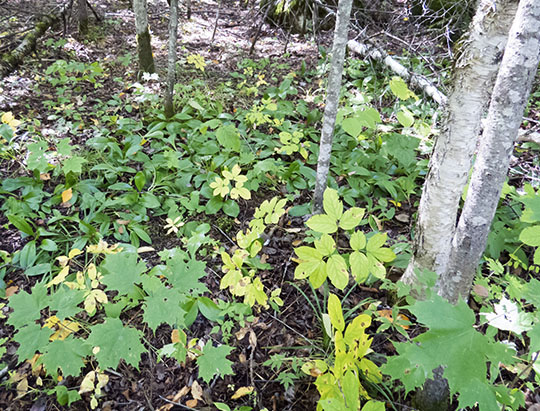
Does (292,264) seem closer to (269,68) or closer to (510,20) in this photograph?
(510,20)

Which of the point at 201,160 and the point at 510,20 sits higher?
the point at 510,20

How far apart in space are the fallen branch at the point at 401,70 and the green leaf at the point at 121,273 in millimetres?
3516

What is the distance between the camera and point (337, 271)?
5.19ft

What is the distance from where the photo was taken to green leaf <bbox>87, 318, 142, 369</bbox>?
162 centimetres

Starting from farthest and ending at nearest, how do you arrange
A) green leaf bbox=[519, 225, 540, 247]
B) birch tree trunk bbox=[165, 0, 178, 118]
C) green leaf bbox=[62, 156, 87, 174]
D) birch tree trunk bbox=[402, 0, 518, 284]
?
birch tree trunk bbox=[165, 0, 178, 118] < green leaf bbox=[62, 156, 87, 174] < birch tree trunk bbox=[402, 0, 518, 284] < green leaf bbox=[519, 225, 540, 247]

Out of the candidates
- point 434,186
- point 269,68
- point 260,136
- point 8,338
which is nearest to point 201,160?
point 260,136

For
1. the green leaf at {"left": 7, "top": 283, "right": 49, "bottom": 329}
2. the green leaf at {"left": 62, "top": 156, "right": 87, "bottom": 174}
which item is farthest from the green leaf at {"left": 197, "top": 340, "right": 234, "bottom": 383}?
the green leaf at {"left": 62, "top": 156, "right": 87, "bottom": 174}

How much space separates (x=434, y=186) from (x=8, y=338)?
9.18 ft

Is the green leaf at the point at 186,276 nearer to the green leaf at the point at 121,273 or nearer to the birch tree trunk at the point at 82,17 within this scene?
the green leaf at the point at 121,273

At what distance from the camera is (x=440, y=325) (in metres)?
0.98

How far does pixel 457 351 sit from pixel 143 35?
15.3 ft

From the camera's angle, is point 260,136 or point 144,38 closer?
point 260,136

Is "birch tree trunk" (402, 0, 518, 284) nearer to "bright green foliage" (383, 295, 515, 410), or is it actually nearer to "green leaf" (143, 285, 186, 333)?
"bright green foliage" (383, 295, 515, 410)

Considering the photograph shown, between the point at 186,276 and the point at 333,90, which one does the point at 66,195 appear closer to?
the point at 186,276
